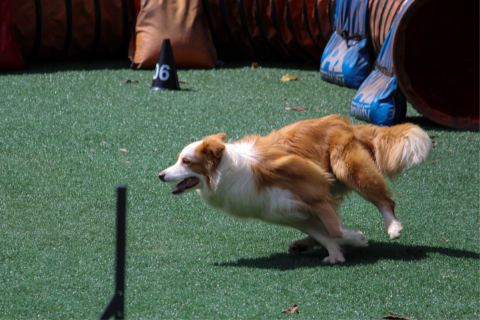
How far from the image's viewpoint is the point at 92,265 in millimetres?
3496

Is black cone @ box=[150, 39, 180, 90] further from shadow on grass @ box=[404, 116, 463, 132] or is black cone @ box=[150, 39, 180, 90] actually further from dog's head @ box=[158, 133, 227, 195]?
dog's head @ box=[158, 133, 227, 195]

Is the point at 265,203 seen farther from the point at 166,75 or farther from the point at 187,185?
the point at 166,75

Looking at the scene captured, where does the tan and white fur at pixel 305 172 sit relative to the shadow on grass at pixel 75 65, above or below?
above

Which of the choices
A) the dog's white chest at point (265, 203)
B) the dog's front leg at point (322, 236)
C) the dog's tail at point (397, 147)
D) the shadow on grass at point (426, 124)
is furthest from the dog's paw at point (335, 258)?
the shadow on grass at point (426, 124)

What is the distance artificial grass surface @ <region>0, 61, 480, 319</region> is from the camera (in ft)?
10.2

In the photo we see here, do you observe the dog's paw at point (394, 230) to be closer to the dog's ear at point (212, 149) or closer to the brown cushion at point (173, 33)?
the dog's ear at point (212, 149)

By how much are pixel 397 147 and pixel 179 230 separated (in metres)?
1.72

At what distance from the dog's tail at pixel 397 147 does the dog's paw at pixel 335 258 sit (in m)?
0.71

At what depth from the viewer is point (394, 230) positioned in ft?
11.9

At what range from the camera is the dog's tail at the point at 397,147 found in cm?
374

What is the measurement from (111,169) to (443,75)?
449 centimetres

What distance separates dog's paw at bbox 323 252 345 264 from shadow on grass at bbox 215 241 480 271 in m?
0.03

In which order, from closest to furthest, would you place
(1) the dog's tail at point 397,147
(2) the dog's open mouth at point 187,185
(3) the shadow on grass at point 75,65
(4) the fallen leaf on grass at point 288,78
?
(2) the dog's open mouth at point 187,185
(1) the dog's tail at point 397,147
(4) the fallen leaf on grass at point 288,78
(3) the shadow on grass at point 75,65

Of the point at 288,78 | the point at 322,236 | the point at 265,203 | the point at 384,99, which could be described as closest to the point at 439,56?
the point at 384,99
